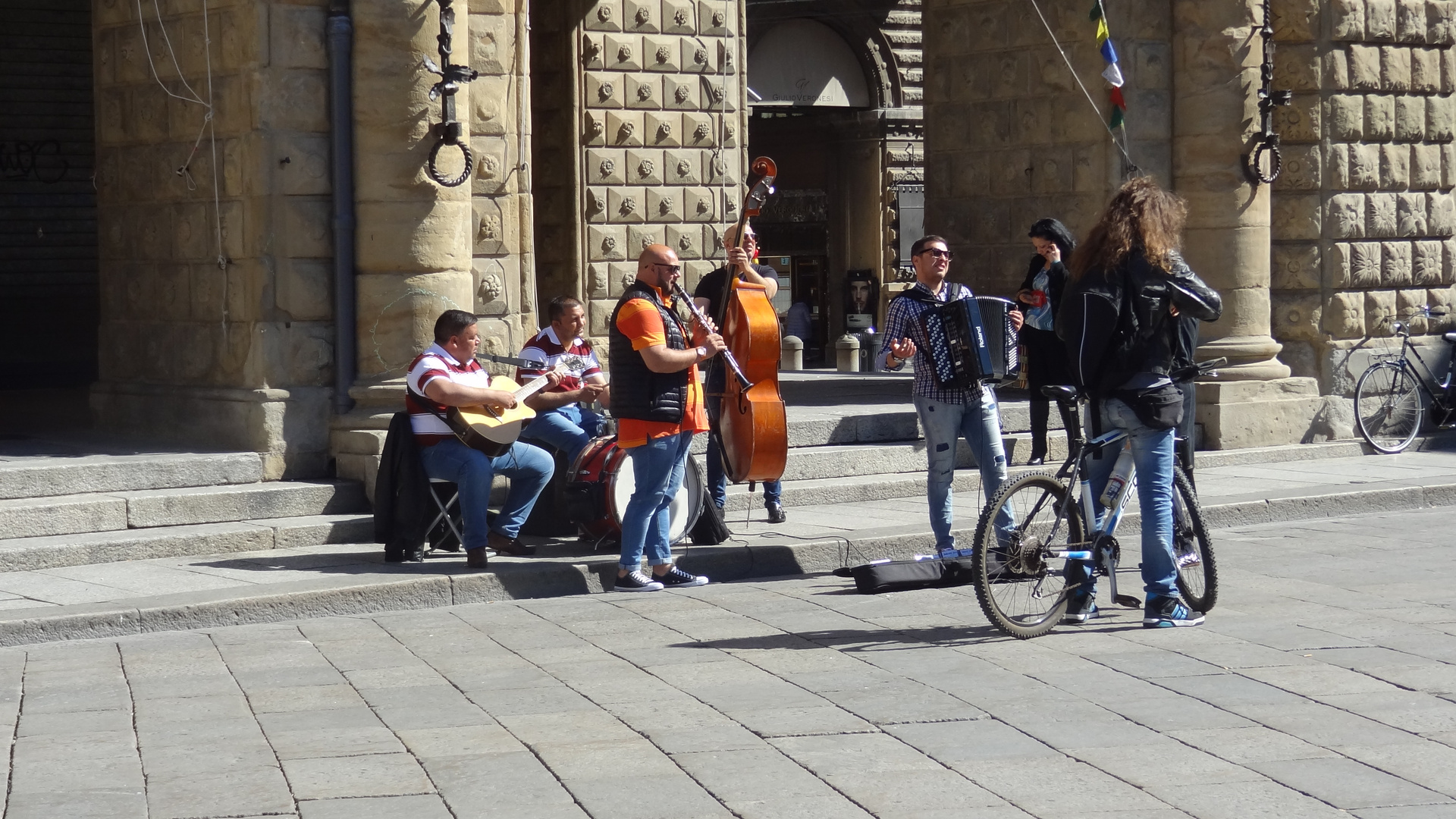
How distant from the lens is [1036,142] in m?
15.3

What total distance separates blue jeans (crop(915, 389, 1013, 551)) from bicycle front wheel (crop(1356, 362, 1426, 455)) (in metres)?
6.82

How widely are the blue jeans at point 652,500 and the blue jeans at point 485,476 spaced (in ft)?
2.61

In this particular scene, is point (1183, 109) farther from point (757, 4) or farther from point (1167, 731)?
point (757, 4)

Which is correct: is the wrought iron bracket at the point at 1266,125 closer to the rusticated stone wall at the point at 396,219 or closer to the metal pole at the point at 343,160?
the rusticated stone wall at the point at 396,219

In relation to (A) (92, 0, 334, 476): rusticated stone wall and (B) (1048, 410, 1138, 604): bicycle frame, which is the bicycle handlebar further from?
(A) (92, 0, 334, 476): rusticated stone wall

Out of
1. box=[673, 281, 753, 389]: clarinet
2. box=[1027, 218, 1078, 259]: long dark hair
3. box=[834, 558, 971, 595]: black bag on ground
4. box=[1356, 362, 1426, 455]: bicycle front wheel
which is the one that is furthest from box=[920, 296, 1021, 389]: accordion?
box=[1356, 362, 1426, 455]: bicycle front wheel

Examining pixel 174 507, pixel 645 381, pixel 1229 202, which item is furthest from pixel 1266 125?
pixel 174 507

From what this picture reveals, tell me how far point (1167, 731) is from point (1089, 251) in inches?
96.8

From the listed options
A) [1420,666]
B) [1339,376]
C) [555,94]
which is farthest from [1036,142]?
[1420,666]

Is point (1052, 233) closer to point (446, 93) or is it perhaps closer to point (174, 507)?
point (446, 93)

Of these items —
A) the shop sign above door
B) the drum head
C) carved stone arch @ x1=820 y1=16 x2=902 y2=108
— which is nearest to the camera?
the drum head

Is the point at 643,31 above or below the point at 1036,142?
above

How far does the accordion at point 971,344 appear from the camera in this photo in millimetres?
8883

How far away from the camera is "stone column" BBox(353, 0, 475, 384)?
1089 cm
